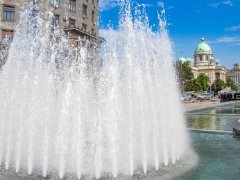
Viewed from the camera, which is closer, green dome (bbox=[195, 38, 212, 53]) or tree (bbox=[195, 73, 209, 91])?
tree (bbox=[195, 73, 209, 91])

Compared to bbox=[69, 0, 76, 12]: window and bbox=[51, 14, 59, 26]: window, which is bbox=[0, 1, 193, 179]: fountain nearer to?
bbox=[51, 14, 59, 26]: window

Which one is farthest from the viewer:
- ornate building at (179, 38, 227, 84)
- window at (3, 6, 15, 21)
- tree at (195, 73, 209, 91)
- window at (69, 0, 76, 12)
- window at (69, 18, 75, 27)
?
ornate building at (179, 38, 227, 84)

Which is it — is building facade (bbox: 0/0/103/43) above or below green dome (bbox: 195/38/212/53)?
below

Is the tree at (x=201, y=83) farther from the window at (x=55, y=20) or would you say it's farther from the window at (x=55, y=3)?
the window at (x=55, y=3)

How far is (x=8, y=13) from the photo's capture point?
37.6 m

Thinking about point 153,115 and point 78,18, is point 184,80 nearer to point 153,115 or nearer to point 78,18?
point 78,18

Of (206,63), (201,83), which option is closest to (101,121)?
(201,83)

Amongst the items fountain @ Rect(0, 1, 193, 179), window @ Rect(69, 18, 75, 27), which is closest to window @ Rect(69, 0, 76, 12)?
window @ Rect(69, 18, 75, 27)

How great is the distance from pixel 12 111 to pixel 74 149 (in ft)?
13.1

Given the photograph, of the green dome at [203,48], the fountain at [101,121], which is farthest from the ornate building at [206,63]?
the fountain at [101,121]

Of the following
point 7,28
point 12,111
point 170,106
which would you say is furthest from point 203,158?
point 7,28

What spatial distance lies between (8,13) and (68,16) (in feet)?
24.8

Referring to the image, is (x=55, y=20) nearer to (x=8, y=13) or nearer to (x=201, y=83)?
(x=8, y=13)

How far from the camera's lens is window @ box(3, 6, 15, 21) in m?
37.3
